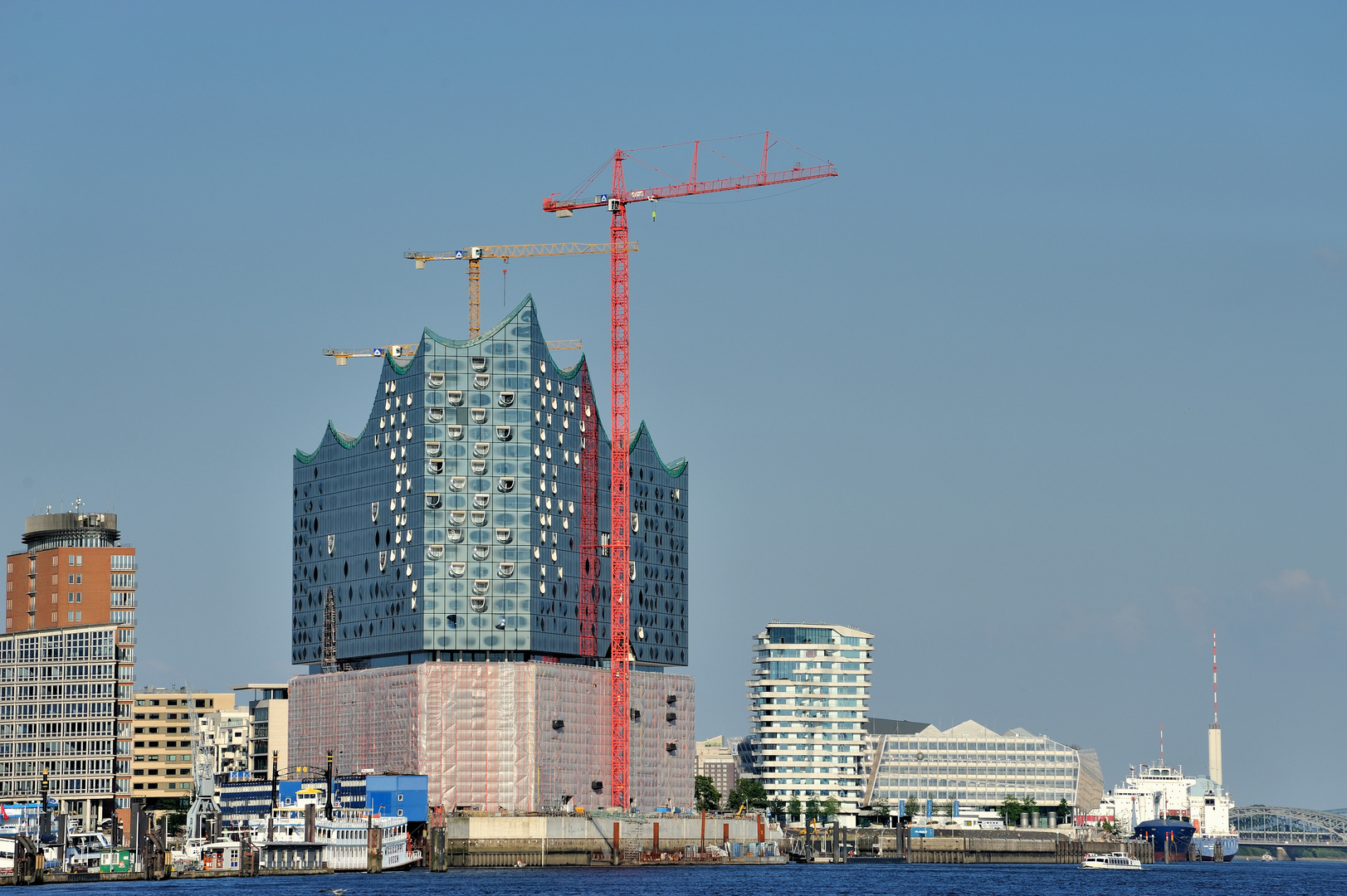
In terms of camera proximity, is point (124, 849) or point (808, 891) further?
point (124, 849)

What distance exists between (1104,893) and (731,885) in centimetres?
3457

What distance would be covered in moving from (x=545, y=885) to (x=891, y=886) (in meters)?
35.3

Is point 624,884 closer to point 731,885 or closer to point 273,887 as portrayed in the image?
point 731,885

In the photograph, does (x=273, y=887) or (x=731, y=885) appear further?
(x=731, y=885)

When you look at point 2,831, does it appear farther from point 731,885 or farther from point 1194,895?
point 1194,895

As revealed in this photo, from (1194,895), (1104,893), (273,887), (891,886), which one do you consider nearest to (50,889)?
(273,887)

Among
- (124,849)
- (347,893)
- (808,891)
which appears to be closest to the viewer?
(347,893)

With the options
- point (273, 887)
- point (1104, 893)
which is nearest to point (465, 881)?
point (273, 887)

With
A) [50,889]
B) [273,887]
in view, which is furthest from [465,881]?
[50,889]

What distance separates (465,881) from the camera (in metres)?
195

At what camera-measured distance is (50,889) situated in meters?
171

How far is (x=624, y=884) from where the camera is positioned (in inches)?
7456

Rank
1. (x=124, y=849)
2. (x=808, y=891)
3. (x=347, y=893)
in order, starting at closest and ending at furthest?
(x=347, y=893)
(x=808, y=891)
(x=124, y=849)

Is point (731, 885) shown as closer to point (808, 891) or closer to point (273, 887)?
point (808, 891)
